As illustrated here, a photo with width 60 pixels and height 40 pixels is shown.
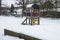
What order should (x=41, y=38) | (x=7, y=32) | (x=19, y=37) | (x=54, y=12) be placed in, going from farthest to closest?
(x=54, y=12) < (x=7, y=32) < (x=19, y=37) < (x=41, y=38)

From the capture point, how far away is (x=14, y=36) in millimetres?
10609

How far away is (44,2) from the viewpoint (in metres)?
29.3

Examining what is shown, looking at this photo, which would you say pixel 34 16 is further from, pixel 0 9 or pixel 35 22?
pixel 0 9

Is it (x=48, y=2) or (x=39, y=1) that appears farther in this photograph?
(x=39, y=1)

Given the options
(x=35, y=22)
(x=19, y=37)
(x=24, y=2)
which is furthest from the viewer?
(x=24, y=2)

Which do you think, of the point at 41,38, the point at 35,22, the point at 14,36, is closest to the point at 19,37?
the point at 14,36

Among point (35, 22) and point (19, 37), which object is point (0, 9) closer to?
point (35, 22)

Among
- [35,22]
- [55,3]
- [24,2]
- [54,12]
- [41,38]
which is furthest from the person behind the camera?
[24,2]

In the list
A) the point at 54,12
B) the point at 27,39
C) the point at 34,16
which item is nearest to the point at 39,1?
the point at 54,12

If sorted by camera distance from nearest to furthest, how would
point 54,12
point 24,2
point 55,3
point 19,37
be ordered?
1. point 19,37
2. point 54,12
3. point 55,3
4. point 24,2

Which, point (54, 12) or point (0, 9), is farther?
point (0, 9)

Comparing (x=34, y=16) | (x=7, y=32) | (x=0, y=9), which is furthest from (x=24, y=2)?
(x=7, y=32)

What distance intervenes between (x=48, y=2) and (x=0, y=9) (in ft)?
34.3

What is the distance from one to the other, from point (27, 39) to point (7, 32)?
9.36 feet
